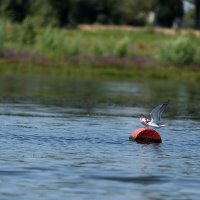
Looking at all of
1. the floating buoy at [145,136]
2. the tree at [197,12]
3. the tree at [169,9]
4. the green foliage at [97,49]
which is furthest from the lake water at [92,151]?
the tree at [169,9]

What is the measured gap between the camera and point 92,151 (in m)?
29.1

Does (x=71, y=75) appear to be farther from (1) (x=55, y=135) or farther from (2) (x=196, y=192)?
(2) (x=196, y=192)

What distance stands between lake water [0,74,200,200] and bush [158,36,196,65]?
3289 cm

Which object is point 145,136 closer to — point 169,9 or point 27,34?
point 27,34

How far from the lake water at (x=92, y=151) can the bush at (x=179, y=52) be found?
3289cm

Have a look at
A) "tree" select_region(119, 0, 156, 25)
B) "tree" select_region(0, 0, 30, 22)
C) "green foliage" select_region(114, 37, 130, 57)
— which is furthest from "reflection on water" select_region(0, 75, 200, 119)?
"tree" select_region(119, 0, 156, 25)

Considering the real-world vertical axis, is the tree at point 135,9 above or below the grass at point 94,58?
above

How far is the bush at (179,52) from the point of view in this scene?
87.8m

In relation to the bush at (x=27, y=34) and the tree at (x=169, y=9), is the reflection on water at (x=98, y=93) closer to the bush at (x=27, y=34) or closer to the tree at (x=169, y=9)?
the bush at (x=27, y=34)

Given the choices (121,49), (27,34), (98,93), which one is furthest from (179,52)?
(98,93)

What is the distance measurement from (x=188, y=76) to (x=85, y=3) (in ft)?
184

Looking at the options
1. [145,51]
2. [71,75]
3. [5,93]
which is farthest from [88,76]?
[5,93]

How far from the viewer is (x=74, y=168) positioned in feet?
83.7

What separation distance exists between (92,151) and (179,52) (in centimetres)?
5968
